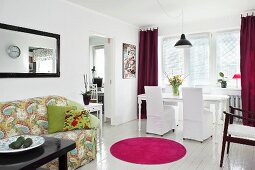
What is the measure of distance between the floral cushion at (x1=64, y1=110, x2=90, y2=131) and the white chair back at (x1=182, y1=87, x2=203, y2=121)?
5.85ft

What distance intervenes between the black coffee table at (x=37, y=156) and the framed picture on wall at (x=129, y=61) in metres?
3.37

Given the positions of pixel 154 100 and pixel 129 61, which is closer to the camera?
pixel 154 100

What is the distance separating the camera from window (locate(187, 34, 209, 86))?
5.25 meters

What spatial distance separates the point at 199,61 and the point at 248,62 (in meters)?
1.20

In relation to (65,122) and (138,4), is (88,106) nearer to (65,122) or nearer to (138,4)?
(65,122)

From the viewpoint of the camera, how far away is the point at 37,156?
1.74 metres

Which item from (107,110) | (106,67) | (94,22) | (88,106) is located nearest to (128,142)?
(88,106)

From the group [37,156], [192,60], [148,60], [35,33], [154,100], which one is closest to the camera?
[37,156]

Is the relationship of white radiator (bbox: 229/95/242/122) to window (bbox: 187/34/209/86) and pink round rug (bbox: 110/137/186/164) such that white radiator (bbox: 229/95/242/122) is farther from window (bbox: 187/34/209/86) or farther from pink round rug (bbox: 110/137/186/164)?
pink round rug (bbox: 110/137/186/164)

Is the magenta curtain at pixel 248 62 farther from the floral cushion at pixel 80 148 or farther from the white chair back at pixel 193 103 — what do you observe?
the floral cushion at pixel 80 148

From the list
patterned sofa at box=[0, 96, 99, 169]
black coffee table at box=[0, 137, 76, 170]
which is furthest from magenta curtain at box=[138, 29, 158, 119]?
black coffee table at box=[0, 137, 76, 170]

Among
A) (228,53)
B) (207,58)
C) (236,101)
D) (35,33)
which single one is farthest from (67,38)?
(236,101)

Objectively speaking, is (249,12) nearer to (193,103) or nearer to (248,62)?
(248,62)

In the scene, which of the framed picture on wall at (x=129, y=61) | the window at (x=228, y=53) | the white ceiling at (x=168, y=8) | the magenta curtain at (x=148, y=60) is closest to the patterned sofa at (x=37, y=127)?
the white ceiling at (x=168, y=8)
